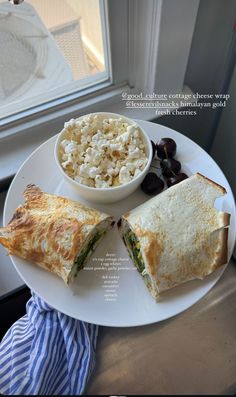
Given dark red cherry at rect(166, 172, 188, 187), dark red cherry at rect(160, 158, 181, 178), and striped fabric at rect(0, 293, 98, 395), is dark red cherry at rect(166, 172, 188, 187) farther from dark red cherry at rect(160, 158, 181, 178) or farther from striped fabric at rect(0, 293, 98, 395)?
A: striped fabric at rect(0, 293, 98, 395)

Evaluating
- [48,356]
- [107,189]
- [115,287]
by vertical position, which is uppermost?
[107,189]

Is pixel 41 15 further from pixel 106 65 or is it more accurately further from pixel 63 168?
pixel 63 168

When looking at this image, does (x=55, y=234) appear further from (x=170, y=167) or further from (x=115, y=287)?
(x=170, y=167)

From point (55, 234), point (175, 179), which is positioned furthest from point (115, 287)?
point (175, 179)

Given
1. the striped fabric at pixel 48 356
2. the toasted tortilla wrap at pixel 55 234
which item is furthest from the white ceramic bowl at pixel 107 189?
the striped fabric at pixel 48 356

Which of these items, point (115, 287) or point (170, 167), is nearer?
point (115, 287)

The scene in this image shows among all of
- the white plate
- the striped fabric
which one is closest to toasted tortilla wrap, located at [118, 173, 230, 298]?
the white plate
